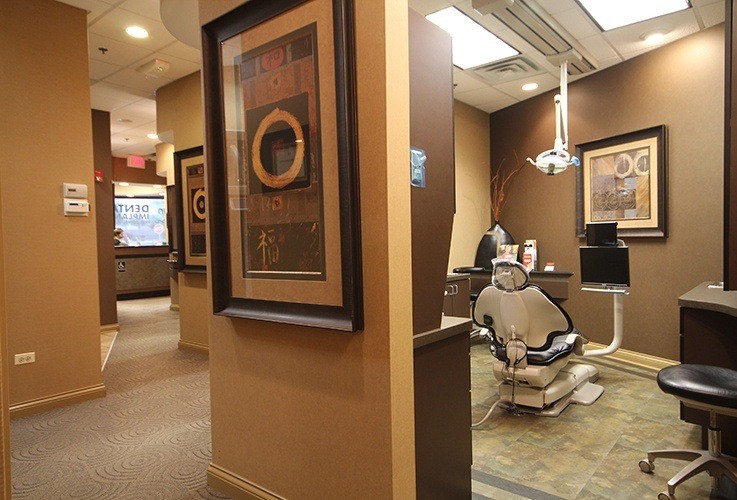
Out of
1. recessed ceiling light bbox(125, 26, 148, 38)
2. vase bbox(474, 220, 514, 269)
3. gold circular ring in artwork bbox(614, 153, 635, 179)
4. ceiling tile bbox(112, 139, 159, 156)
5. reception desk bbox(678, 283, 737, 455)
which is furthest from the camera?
ceiling tile bbox(112, 139, 159, 156)

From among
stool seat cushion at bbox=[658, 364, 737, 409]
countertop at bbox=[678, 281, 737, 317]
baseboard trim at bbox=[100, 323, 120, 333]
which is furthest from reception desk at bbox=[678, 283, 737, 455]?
baseboard trim at bbox=[100, 323, 120, 333]

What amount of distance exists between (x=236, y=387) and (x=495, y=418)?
1985 millimetres

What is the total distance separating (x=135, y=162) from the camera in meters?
9.83

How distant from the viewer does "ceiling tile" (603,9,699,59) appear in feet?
11.8

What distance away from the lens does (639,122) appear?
4.43 m

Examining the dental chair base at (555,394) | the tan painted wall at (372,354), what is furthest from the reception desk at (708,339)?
the tan painted wall at (372,354)

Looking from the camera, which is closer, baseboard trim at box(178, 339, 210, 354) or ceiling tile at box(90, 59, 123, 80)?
ceiling tile at box(90, 59, 123, 80)

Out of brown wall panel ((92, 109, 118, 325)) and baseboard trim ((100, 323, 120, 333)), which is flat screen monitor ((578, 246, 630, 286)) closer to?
baseboard trim ((100, 323, 120, 333))

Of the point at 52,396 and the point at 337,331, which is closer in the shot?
the point at 337,331

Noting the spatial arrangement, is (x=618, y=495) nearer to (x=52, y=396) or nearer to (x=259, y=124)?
(x=259, y=124)

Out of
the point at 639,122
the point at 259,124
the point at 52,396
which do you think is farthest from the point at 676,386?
the point at 52,396

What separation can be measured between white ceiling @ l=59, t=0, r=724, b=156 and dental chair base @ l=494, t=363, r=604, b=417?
2.83m

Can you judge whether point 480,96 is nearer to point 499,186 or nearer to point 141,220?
point 499,186

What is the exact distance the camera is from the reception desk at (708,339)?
2.46 m
